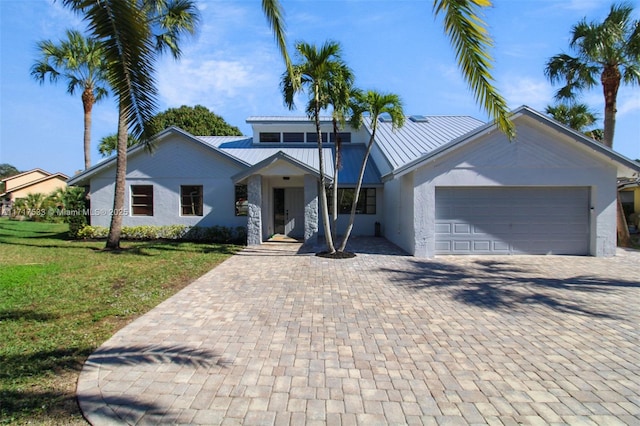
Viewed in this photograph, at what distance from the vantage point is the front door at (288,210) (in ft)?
60.2

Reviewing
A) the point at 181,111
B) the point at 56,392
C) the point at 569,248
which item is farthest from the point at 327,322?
the point at 181,111

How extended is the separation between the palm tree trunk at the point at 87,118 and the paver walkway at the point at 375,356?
20859 millimetres

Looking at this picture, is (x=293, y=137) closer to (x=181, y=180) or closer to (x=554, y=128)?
(x=181, y=180)

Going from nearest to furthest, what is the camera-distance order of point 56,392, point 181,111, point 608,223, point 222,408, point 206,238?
point 222,408
point 56,392
point 608,223
point 206,238
point 181,111

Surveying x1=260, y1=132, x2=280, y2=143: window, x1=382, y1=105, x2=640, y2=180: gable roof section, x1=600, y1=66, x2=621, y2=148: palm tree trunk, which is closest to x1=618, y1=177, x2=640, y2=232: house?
x1=600, y1=66, x2=621, y2=148: palm tree trunk

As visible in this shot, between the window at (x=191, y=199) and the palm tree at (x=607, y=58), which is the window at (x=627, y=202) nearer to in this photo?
the palm tree at (x=607, y=58)

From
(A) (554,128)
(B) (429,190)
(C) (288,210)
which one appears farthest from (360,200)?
(A) (554,128)

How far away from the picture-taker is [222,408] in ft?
10.9

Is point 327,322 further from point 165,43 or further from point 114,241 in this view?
point 165,43

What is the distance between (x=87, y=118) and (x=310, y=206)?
18.6 m

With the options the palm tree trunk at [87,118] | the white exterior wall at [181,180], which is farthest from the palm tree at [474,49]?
the palm tree trunk at [87,118]

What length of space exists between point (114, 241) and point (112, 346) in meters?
10.8

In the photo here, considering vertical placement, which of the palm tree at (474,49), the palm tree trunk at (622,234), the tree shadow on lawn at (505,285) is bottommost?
the tree shadow on lawn at (505,285)

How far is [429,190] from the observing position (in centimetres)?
1198
